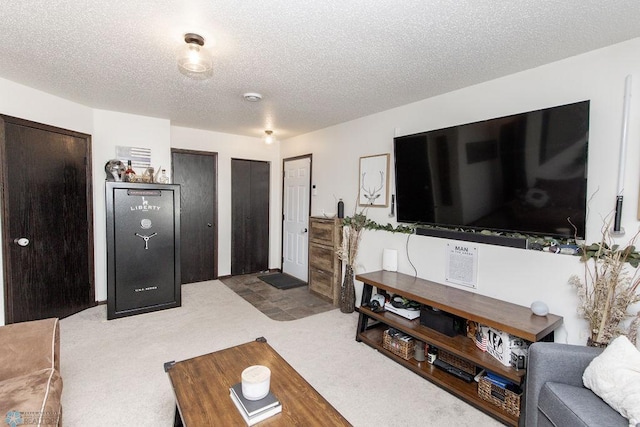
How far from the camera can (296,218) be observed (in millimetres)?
5270

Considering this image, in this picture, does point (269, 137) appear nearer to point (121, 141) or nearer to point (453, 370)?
point (121, 141)

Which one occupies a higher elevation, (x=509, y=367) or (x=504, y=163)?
(x=504, y=163)

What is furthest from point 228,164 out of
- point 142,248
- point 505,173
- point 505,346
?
point 505,346

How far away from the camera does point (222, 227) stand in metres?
5.11

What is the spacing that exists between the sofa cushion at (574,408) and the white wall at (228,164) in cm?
451

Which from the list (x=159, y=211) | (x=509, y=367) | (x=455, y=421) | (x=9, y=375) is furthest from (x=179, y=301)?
(x=509, y=367)

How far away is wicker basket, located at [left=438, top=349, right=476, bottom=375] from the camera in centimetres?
235

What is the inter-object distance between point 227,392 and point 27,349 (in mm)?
1160

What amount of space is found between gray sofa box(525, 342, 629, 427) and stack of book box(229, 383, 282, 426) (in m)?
1.32

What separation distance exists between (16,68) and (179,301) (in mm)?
2731

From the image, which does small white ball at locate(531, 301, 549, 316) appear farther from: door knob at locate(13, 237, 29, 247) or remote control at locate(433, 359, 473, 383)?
door knob at locate(13, 237, 29, 247)

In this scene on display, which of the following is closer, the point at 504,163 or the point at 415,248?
the point at 504,163

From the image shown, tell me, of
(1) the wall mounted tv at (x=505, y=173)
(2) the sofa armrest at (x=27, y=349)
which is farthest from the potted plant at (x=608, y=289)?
(2) the sofa armrest at (x=27, y=349)

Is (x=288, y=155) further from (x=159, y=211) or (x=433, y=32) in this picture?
(x=433, y=32)
